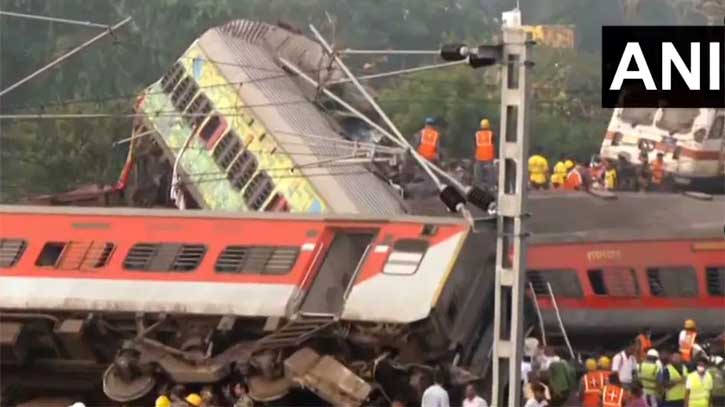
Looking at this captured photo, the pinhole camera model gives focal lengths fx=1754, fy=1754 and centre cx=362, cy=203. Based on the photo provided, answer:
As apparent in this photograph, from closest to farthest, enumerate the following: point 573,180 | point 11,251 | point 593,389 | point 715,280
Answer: point 593,389 → point 11,251 → point 715,280 → point 573,180

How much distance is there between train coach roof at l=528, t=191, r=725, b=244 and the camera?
23547 millimetres

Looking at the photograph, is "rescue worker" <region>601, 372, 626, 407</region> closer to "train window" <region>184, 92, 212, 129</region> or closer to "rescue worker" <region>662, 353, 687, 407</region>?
"rescue worker" <region>662, 353, 687, 407</region>

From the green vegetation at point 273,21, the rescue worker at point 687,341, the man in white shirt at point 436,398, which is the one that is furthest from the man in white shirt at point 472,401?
the green vegetation at point 273,21

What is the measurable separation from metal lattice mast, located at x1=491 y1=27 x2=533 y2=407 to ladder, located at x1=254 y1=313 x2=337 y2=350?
5.82 meters

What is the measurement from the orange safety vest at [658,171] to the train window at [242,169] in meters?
7.66

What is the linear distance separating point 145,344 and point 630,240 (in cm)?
651

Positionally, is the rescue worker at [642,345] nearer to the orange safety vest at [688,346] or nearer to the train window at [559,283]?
the orange safety vest at [688,346]

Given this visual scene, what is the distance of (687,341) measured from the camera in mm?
20906

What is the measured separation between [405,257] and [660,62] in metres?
3.89

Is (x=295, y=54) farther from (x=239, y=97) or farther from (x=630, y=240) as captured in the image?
(x=630, y=240)

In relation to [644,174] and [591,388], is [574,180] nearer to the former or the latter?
[644,174]

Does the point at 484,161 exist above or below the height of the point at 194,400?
below

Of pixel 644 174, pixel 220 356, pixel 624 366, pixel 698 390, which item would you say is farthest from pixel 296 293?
pixel 644 174

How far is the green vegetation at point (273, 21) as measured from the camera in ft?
133
